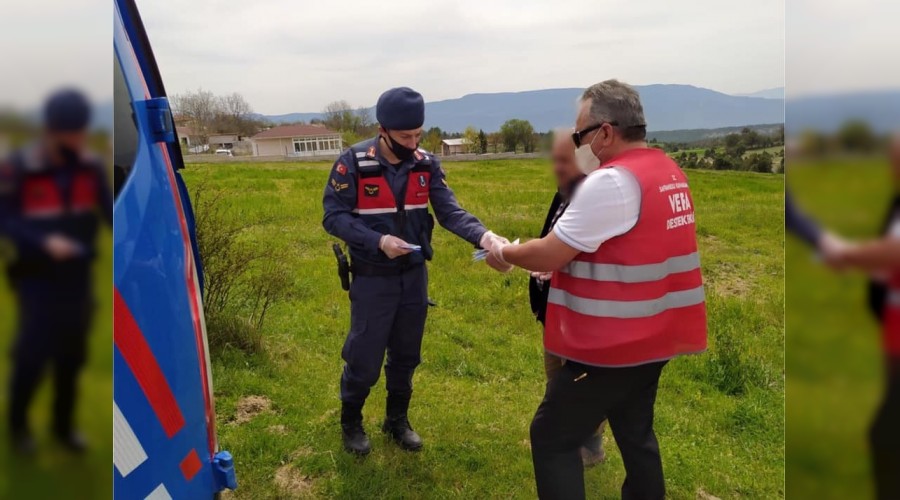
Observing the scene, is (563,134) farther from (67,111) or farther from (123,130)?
(67,111)

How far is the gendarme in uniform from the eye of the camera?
3.09 metres

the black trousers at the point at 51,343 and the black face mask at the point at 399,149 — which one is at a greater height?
the black face mask at the point at 399,149

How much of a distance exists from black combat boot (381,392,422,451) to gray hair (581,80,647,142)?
83.9 inches

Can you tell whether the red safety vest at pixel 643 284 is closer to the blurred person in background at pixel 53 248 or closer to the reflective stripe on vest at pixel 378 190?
the reflective stripe on vest at pixel 378 190

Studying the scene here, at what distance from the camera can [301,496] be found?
127 inches

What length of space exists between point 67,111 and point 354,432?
3.33 metres

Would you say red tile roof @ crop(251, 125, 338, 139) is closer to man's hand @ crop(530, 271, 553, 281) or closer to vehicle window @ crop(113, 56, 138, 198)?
man's hand @ crop(530, 271, 553, 281)

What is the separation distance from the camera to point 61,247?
500 mm

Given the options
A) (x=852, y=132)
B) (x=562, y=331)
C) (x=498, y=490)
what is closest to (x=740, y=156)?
(x=562, y=331)

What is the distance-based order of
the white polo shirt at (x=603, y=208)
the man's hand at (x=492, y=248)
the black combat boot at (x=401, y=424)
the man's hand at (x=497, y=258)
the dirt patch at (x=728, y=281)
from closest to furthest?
the white polo shirt at (x=603, y=208) < the man's hand at (x=497, y=258) < the man's hand at (x=492, y=248) < the black combat boot at (x=401, y=424) < the dirt patch at (x=728, y=281)

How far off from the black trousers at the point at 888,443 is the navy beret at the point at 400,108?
8.93ft

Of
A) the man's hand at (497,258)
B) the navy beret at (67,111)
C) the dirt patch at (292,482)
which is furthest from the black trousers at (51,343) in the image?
the dirt patch at (292,482)

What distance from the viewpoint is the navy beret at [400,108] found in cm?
305

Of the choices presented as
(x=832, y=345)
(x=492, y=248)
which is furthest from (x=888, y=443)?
(x=492, y=248)
